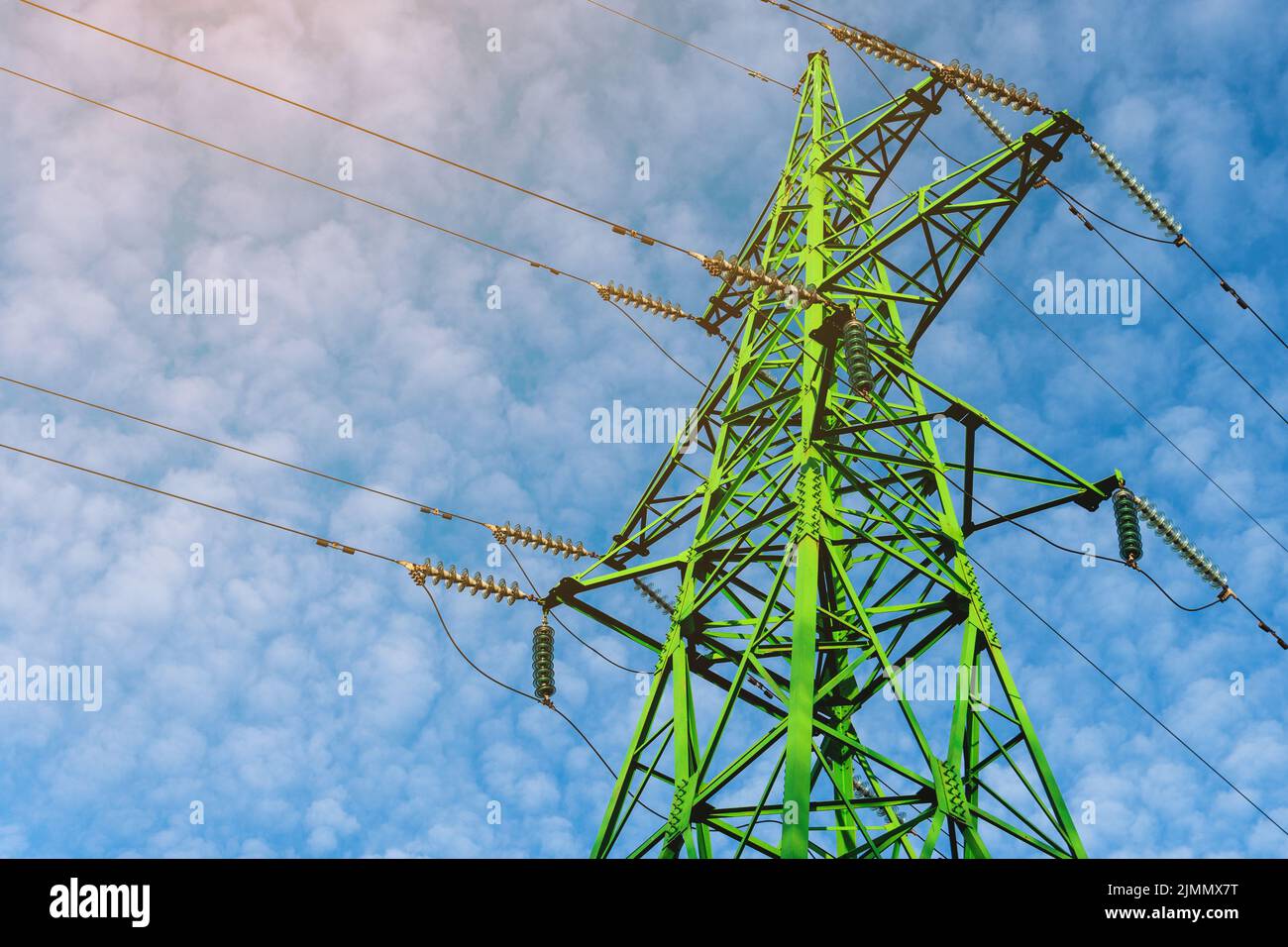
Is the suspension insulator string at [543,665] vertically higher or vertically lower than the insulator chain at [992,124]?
lower

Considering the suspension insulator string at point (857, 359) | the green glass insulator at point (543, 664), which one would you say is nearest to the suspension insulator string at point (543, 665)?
the green glass insulator at point (543, 664)

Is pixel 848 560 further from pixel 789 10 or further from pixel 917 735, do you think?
pixel 789 10

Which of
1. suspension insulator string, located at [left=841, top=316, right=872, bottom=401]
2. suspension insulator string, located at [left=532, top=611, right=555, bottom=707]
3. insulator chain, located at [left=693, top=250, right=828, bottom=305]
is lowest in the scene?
suspension insulator string, located at [left=532, top=611, right=555, bottom=707]

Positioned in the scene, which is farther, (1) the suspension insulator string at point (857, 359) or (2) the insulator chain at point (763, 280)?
(2) the insulator chain at point (763, 280)

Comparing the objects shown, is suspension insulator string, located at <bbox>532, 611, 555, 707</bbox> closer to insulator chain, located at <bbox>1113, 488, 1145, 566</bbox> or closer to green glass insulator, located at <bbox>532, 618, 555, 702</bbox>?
green glass insulator, located at <bbox>532, 618, 555, 702</bbox>

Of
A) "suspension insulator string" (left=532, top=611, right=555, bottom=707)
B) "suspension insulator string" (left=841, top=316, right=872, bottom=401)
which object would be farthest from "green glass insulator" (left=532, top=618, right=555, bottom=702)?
"suspension insulator string" (left=841, top=316, right=872, bottom=401)

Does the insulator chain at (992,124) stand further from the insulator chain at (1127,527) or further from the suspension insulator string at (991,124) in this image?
the insulator chain at (1127,527)
